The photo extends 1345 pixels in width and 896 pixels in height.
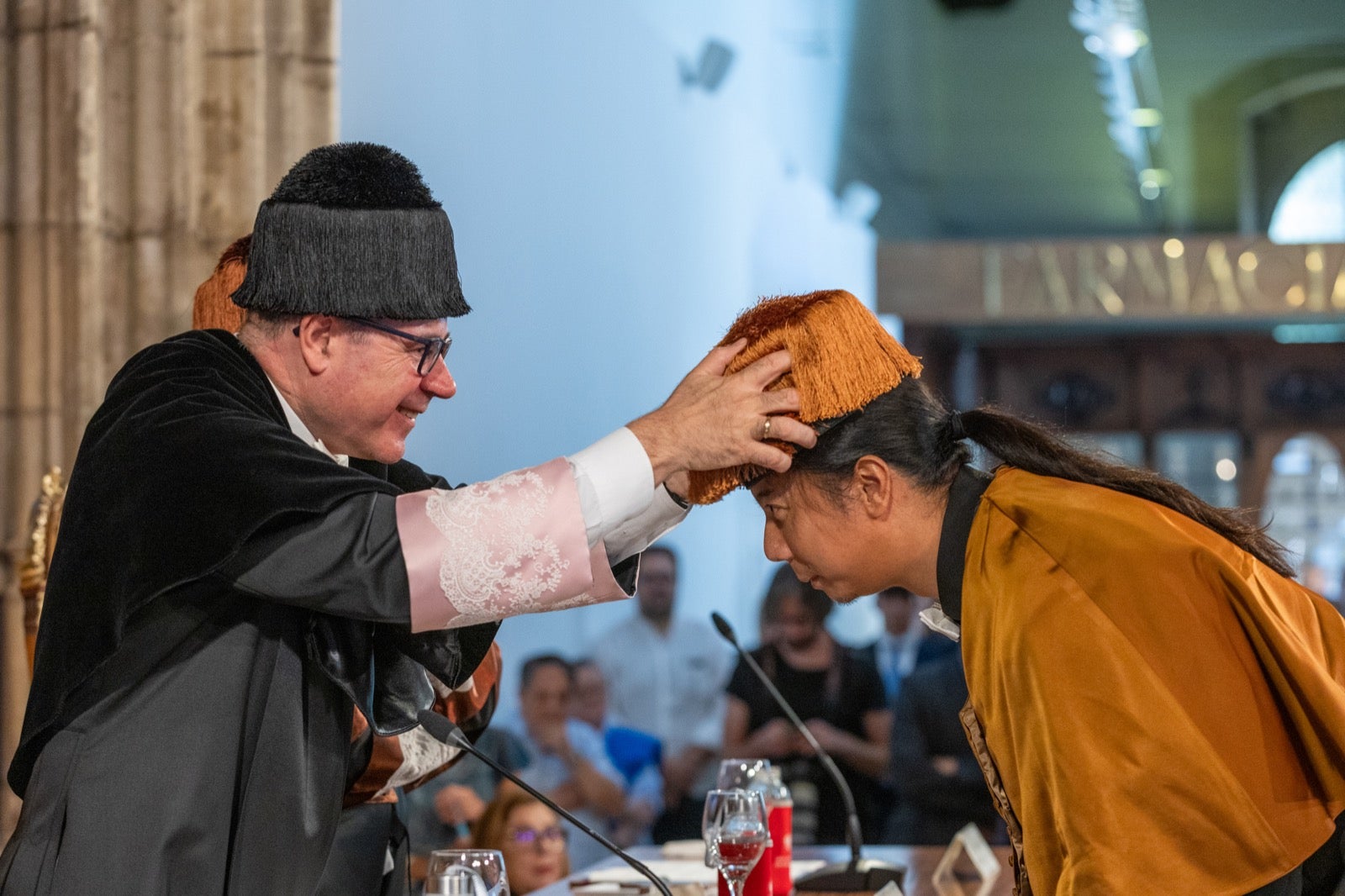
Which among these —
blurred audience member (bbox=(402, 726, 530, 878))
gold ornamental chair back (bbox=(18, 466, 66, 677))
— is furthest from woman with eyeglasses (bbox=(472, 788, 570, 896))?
gold ornamental chair back (bbox=(18, 466, 66, 677))

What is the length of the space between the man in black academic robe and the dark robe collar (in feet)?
0.96

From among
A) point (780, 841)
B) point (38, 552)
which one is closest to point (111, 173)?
point (38, 552)

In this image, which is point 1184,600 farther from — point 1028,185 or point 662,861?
point 1028,185

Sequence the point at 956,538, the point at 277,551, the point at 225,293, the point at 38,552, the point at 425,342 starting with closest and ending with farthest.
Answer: the point at 277,551 < the point at 425,342 < the point at 956,538 < the point at 225,293 < the point at 38,552

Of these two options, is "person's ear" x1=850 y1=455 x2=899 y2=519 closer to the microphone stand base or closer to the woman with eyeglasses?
the microphone stand base

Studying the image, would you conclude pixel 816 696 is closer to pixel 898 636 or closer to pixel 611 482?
pixel 898 636

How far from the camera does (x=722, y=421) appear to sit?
165 centimetres

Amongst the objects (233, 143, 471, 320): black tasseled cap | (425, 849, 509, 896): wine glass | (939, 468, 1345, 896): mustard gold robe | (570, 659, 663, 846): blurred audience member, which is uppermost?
(233, 143, 471, 320): black tasseled cap

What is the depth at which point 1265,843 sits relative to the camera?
1559mm

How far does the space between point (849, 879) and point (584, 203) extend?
2959 millimetres

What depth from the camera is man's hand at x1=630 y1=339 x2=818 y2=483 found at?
163 centimetres

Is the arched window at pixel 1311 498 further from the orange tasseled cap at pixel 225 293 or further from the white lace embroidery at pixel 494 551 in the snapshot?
the white lace embroidery at pixel 494 551

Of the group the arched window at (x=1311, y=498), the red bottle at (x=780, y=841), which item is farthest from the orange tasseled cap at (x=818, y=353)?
the arched window at (x=1311, y=498)

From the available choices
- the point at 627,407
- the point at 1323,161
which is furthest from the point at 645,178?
the point at 1323,161
